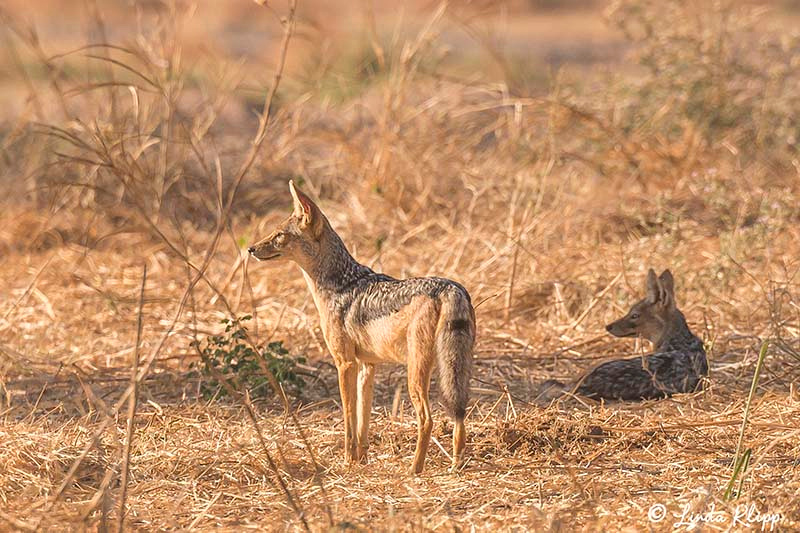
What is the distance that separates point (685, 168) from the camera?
36.3ft

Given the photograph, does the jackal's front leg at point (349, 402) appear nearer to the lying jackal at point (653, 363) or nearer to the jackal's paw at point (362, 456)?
→ the jackal's paw at point (362, 456)

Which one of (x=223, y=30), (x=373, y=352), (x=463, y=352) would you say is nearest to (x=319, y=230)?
(x=373, y=352)

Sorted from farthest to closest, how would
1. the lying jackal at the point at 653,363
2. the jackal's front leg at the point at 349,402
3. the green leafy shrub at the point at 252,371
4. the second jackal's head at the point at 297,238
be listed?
the green leafy shrub at the point at 252,371
the lying jackal at the point at 653,363
the second jackal's head at the point at 297,238
the jackal's front leg at the point at 349,402

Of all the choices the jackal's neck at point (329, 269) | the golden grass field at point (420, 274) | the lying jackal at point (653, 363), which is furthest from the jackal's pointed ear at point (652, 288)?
the jackal's neck at point (329, 269)

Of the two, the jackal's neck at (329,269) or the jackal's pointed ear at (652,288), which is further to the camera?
the jackal's pointed ear at (652,288)

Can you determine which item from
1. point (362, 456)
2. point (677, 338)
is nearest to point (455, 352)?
point (362, 456)

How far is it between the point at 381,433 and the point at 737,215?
495 cm

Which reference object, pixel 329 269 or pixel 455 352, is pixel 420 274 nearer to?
pixel 329 269

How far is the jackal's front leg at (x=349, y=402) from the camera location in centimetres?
609

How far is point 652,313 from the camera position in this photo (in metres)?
7.66

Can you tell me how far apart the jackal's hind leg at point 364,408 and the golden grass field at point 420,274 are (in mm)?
114

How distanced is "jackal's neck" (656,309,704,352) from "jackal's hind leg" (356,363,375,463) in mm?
2204

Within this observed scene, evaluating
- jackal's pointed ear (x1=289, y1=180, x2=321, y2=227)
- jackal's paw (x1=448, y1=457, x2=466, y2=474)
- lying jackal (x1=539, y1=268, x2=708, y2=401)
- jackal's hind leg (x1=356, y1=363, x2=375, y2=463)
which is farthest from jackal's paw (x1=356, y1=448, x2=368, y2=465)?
lying jackal (x1=539, y1=268, x2=708, y2=401)

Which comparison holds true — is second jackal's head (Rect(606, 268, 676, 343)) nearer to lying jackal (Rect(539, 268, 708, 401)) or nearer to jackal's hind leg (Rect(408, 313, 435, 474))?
lying jackal (Rect(539, 268, 708, 401))
